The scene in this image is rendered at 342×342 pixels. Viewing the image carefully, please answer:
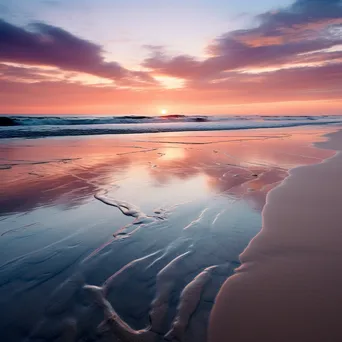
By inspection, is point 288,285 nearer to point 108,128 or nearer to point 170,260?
point 170,260

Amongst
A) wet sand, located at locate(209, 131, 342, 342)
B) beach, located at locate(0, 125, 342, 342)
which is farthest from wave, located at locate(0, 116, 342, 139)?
wet sand, located at locate(209, 131, 342, 342)

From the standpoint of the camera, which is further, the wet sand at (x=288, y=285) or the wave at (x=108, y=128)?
the wave at (x=108, y=128)

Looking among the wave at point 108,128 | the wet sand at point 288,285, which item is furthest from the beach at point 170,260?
the wave at point 108,128

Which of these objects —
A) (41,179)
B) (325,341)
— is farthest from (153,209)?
(41,179)

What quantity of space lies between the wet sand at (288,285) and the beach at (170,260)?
0.01m

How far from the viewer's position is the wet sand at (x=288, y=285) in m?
2.13

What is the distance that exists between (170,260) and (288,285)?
121 cm

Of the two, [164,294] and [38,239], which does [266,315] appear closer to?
[164,294]

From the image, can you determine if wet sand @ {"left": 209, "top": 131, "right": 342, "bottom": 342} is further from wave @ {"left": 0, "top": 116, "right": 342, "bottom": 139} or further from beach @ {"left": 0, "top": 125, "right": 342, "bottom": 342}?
wave @ {"left": 0, "top": 116, "right": 342, "bottom": 139}

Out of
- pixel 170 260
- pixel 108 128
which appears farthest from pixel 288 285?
pixel 108 128

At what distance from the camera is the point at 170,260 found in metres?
3.15

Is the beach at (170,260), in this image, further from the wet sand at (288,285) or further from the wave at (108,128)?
the wave at (108,128)

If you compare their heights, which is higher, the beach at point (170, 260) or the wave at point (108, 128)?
the wave at point (108, 128)

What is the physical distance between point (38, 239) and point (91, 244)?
73cm
